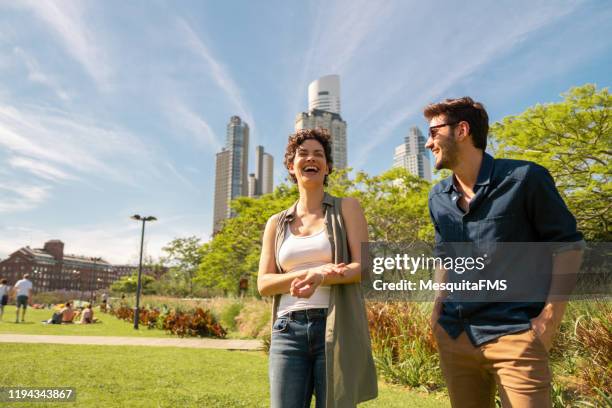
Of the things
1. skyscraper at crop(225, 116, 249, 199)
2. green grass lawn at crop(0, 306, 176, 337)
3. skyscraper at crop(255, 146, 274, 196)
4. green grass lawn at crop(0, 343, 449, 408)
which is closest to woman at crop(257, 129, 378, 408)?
green grass lawn at crop(0, 343, 449, 408)

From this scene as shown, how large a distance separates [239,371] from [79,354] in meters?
3.48

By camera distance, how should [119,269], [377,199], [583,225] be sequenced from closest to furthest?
[583,225] < [377,199] < [119,269]

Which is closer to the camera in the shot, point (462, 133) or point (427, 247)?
point (462, 133)

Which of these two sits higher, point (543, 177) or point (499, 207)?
point (543, 177)

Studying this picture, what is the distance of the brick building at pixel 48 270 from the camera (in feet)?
311

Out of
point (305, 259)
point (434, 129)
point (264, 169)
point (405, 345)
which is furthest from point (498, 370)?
point (264, 169)

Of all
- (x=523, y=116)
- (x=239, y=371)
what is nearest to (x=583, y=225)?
(x=523, y=116)

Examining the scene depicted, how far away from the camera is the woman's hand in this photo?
177 centimetres

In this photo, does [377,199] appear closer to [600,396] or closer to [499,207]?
[600,396]

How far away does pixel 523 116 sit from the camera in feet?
49.6

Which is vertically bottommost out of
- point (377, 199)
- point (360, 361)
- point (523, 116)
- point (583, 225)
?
point (360, 361)

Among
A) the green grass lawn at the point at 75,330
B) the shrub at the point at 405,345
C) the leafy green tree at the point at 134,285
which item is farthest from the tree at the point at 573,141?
the leafy green tree at the point at 134,285

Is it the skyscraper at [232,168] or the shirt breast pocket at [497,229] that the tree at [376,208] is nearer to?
the shirt breast pocket at [497,229]

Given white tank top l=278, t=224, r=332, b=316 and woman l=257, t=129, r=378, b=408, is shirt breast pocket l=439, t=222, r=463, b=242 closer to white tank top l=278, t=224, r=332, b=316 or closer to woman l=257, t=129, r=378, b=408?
woman l=257, t=129, r=378, b=408
